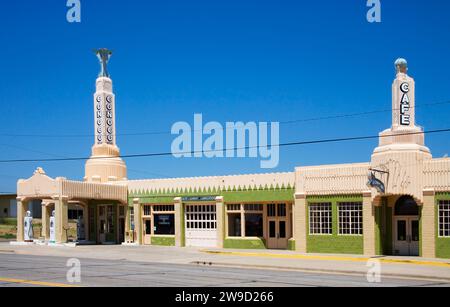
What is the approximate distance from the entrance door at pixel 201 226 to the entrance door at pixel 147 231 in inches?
147

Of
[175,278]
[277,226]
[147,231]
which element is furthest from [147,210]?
[175,278]

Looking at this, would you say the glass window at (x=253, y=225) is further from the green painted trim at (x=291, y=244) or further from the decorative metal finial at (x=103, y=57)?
the decorative metal finial at (x=103, y=57)

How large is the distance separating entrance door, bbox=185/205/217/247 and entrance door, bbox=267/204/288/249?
4186mm

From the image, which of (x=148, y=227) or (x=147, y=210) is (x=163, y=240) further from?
(x=147, y=210)

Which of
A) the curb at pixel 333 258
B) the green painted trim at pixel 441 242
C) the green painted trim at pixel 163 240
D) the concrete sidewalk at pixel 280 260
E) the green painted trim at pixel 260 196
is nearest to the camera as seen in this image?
the concrete sidewalk at pixel 280 260

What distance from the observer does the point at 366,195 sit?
32969 millimetres

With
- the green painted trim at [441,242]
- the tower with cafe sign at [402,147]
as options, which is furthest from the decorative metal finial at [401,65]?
the green painted trim at [441,242]

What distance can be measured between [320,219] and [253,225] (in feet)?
19.4

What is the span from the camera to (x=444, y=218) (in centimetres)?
3055

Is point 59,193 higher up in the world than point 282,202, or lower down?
higher up

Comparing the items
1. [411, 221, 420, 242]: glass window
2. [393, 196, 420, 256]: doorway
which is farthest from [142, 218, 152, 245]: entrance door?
[411, 221, 420, 242]: glass window

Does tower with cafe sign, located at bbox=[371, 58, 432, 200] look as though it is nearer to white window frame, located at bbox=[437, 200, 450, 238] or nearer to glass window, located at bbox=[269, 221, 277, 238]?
white window frame, located at bbox=[437, 200, 450, 238]

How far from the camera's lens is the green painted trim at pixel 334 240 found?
33500 mm
